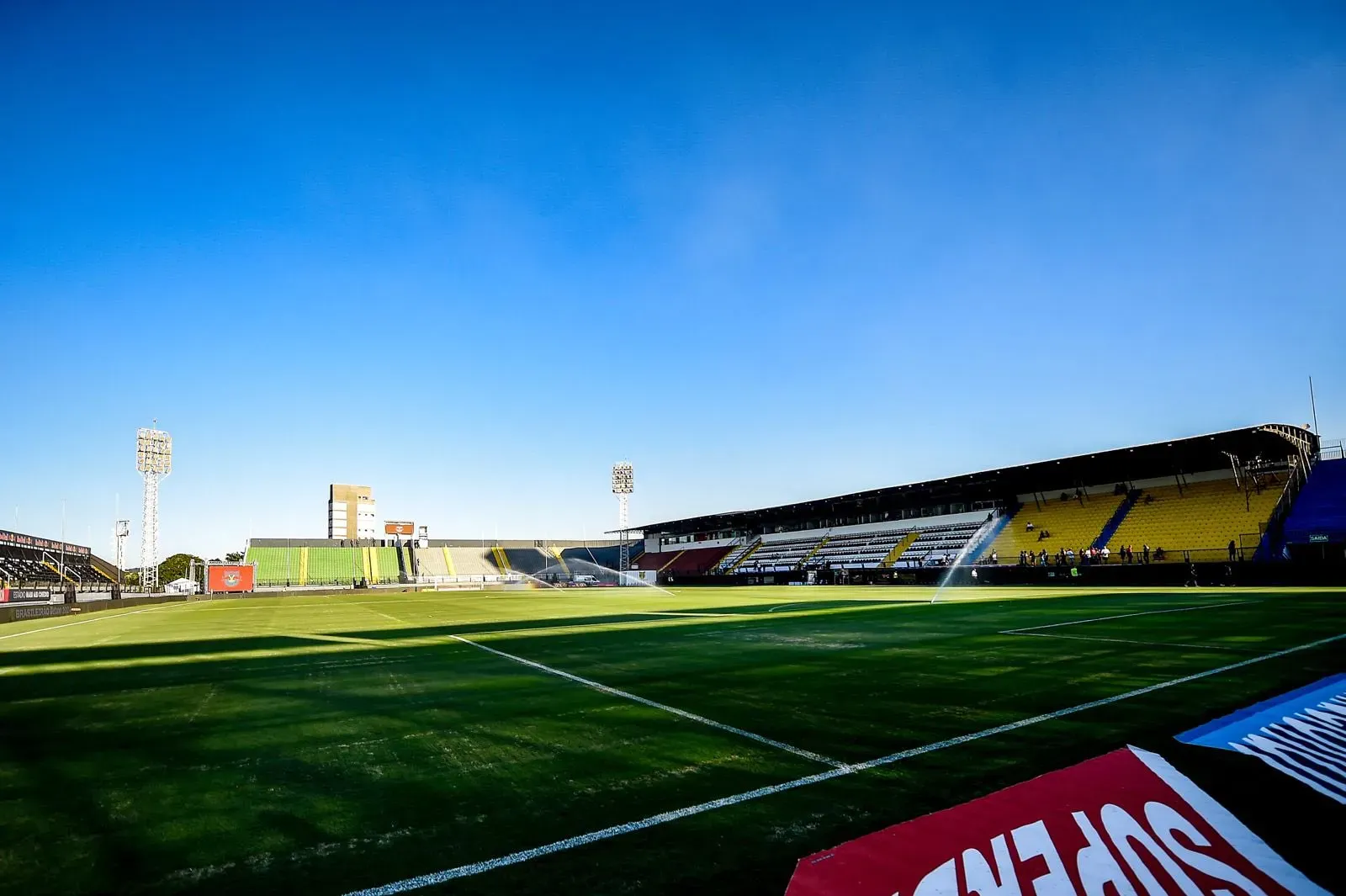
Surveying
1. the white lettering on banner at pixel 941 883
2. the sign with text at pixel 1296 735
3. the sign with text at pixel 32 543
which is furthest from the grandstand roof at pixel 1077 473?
the sign with text at pixel 32 543

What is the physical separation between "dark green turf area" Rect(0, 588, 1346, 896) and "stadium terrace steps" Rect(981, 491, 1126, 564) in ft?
107

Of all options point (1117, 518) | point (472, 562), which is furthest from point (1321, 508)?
point (472, 562)

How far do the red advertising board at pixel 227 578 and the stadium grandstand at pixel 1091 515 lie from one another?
147ft

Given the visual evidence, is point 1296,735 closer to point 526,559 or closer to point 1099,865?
point 1099,865

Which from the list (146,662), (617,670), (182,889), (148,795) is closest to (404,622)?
(146,662)

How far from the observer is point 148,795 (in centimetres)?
482

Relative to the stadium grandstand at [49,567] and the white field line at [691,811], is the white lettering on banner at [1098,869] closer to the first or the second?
the white field line at [691,811]

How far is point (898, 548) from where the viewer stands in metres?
56.9

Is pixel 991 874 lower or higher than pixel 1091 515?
lower

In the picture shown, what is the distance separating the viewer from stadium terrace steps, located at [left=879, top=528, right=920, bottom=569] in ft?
180

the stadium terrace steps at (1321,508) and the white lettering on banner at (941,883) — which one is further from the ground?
the stadium terrace steps at (1321,508)

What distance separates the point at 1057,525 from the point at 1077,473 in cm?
395

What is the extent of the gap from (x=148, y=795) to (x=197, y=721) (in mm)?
2841

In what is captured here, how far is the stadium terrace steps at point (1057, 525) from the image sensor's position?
42.8 meters
